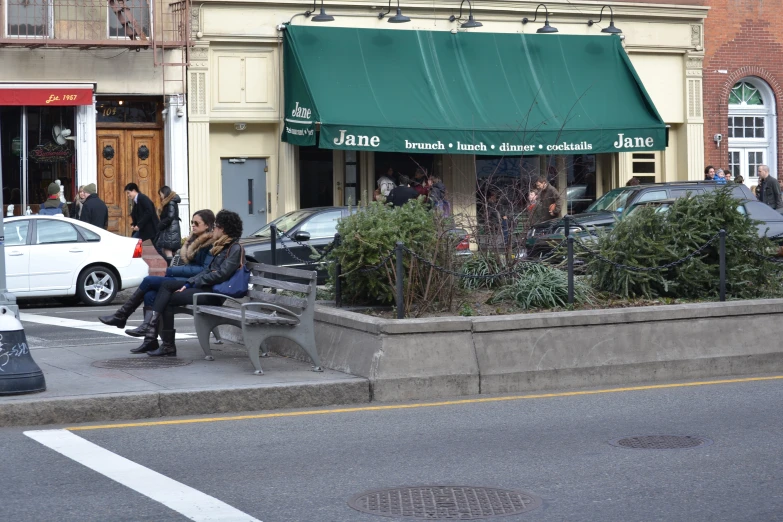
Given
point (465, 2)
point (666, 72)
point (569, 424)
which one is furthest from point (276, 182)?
point (569, 424)

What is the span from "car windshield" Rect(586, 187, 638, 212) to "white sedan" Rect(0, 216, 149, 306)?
793cm

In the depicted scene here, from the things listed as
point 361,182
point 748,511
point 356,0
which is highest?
point 356,0

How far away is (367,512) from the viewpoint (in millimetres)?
6121

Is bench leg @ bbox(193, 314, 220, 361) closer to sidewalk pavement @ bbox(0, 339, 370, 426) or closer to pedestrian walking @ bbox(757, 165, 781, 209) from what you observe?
sidewalk pavement @ bbox(0, 339, 370, 426)

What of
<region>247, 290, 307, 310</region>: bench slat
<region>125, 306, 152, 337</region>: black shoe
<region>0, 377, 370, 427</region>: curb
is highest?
<region>247, 290, 307, 310</region>: bench slat

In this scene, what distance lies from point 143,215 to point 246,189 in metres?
4.83

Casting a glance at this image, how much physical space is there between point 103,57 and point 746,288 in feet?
51.4

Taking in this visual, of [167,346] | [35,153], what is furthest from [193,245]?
[35,153]

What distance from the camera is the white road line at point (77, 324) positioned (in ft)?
43.9

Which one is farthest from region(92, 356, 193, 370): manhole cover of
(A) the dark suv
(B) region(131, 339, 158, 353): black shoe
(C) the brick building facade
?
(C) the brick building facade

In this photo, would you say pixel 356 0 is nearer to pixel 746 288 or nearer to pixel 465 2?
pixel 465 2

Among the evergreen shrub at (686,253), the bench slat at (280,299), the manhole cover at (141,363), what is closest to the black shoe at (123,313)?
the manhole cover at (141,363)

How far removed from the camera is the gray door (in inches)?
981

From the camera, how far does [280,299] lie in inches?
399
